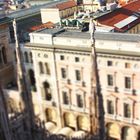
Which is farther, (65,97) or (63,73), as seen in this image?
(65,97)

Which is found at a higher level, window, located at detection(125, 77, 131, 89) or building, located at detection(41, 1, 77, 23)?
building, located at detection(41, 1, 77, 23)

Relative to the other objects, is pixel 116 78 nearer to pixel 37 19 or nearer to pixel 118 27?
pixel 118 27

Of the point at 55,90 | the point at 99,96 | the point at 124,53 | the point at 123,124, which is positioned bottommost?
the point at 123,124

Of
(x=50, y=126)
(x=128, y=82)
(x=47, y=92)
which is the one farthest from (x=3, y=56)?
(x=128, y=82)

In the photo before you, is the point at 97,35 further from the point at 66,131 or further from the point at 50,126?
the point at 50,126

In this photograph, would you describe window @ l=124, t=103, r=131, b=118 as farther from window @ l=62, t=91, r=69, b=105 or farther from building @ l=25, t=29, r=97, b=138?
window @ l=62, t=91, r=69, b=105

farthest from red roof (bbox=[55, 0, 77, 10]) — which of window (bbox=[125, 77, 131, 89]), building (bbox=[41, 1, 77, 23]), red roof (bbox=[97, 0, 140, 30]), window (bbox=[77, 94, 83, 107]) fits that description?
window (bbox=[125, 77, 131, 89])

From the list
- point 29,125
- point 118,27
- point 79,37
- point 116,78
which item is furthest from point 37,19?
point 29,125
